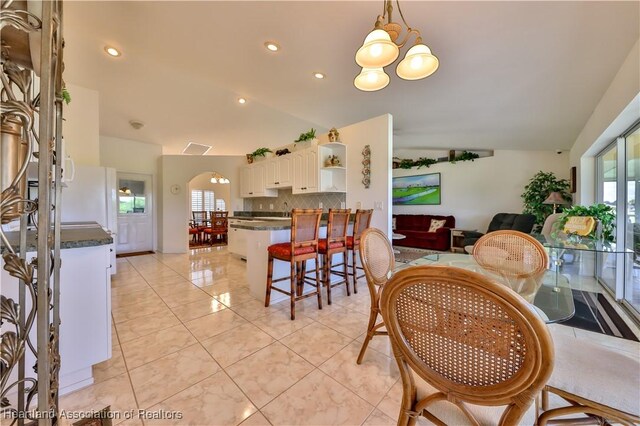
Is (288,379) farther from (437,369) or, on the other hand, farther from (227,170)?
(227,170)

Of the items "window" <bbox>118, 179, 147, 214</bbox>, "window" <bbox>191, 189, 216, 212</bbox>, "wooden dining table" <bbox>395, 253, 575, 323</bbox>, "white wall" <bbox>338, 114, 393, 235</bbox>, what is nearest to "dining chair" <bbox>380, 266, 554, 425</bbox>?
"wooden dining table" <bbox>395, 253, 575, 323</bbox>

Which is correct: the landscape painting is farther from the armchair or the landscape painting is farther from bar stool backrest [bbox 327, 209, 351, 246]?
bar stool backrest [bbox 327, 209, 351, 246]

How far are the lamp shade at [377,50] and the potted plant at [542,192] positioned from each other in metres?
5.07

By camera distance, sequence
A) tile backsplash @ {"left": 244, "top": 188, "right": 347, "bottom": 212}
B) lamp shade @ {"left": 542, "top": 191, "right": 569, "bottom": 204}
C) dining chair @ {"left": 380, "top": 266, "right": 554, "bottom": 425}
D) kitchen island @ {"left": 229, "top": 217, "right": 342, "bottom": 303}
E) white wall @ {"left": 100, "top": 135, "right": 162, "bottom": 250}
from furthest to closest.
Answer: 1. white wall @ {"left": 100, "top": 135, "right": 162, "bottom": 250}
2. lamp shade @ {"left": 542, "top": 191, "right": 569, "bottom": 204}
3. tile backsplash @ {"left": 244, "top": 188, "right": 347, "bottom": 212}
4. kitchen island @ {"left": 229, "top": 217, "right": 342, "bottom": 303}
5. dining chair @ {"left": 380, "top": 266, "right": 554, "bottom": 425}

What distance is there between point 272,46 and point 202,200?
8.82 meters

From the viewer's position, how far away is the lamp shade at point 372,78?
2.05m

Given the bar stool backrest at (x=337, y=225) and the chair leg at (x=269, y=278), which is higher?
the bar stool backrest at (x=337, y=225)

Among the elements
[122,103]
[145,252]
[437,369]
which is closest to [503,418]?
[437,369]

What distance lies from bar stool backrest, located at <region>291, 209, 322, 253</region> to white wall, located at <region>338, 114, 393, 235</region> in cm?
130

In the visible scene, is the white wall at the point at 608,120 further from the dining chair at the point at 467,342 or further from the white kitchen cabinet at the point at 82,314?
the white kitchen cabinet at the point at 82,314

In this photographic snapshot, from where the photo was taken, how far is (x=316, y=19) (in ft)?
7.18

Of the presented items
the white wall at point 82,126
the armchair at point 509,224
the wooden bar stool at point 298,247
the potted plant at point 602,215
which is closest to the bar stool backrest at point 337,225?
the wooden bar stool at point 298,247

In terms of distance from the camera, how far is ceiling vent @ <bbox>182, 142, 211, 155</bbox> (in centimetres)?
655

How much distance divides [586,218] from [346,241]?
7.66 ft
